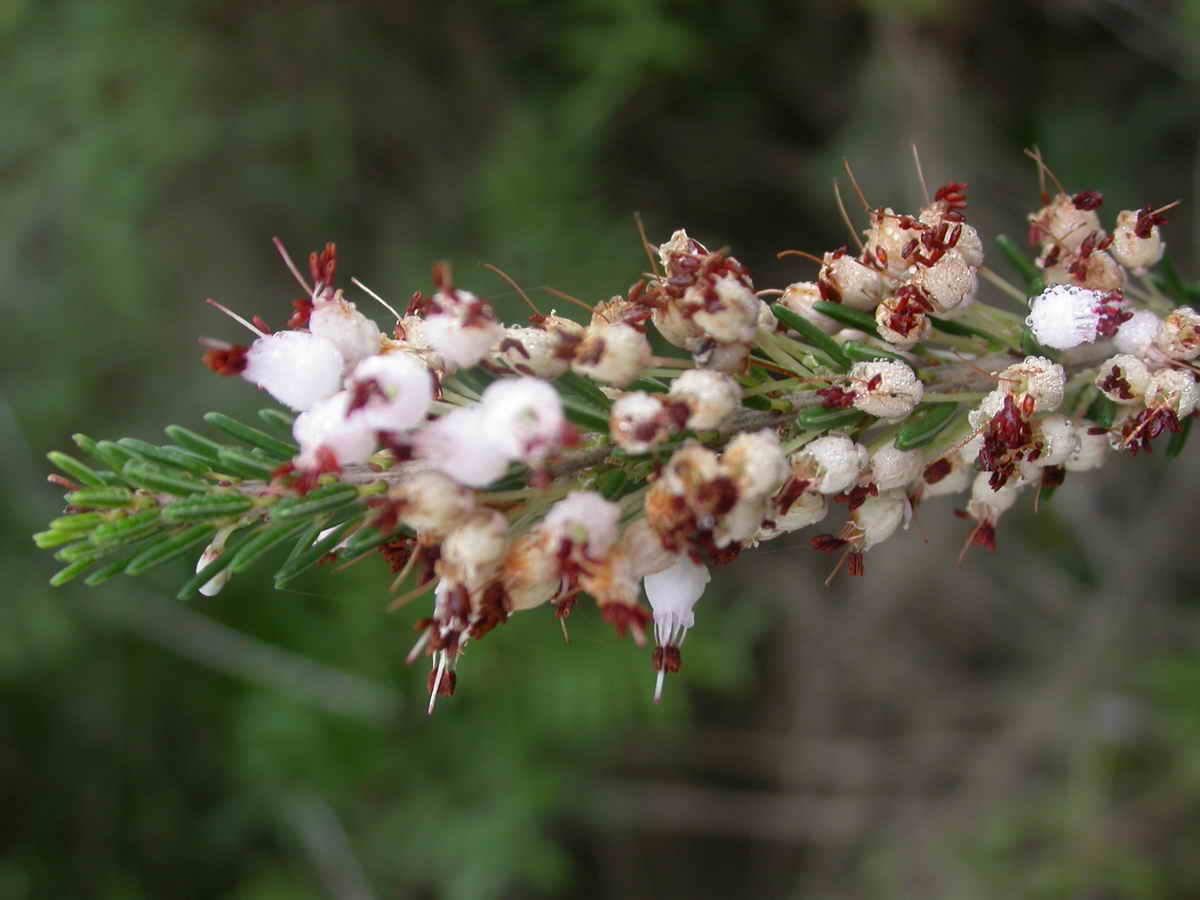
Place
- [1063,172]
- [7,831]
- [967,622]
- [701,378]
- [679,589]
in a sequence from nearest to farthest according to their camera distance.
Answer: [701,378] → [679,589] → [1063,172] → [967,622] → [7,831]

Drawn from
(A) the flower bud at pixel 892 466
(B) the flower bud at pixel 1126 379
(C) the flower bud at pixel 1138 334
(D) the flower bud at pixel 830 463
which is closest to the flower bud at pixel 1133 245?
(C) the flower bud at pixel 1138 334

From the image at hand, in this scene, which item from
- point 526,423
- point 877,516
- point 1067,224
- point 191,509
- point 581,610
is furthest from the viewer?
point 581,610

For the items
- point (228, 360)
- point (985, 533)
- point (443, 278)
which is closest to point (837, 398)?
point (985, 533)

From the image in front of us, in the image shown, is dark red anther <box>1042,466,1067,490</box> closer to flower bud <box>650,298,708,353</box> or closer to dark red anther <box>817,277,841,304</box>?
dark red anther <box>817,277,841,304</box>

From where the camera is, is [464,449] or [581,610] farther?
[581,610]

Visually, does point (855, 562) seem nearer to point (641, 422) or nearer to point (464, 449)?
point (641, 422)

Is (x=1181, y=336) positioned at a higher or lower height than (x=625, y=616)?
higher

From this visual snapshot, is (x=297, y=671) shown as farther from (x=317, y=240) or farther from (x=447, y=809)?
(x=317, y=240)

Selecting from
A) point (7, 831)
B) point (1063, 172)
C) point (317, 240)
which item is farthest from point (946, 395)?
point (7, 831)
